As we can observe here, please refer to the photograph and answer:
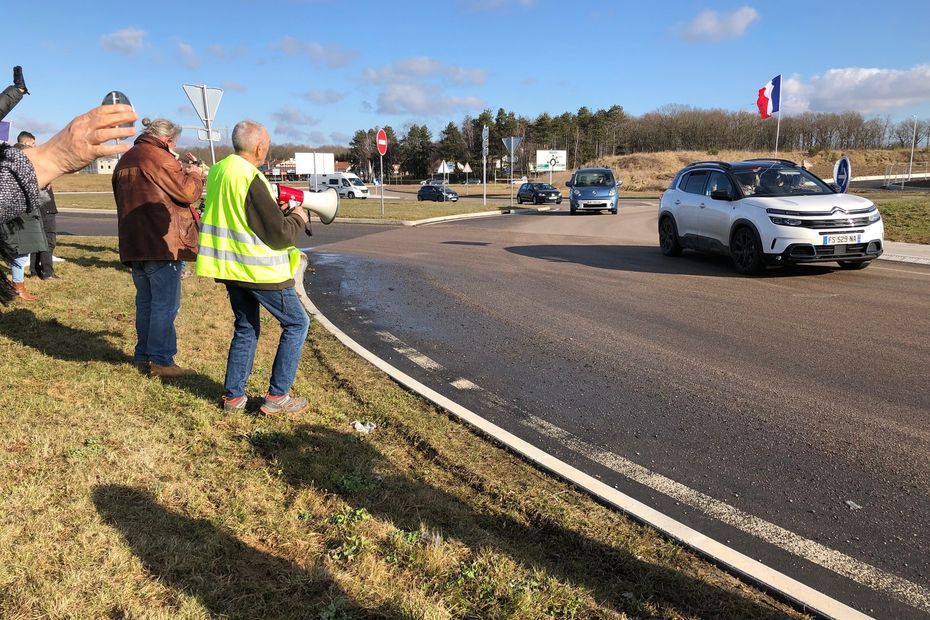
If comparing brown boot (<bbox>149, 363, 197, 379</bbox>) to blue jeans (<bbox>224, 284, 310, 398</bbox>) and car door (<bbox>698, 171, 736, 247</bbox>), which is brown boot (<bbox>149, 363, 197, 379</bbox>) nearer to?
blue jeans (<bbox>224, 284, 310, 398</bbox>)

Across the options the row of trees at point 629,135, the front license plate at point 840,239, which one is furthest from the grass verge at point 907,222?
the row of trees at point 629,135

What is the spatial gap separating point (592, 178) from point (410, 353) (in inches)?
955

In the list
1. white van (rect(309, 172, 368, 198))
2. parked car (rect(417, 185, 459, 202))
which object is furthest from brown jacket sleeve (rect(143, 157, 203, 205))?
white van (rect(309, 172, 368, 198))

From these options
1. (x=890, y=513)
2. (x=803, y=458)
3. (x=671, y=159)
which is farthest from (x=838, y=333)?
(x=671, y=159)

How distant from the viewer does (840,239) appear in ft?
30.2

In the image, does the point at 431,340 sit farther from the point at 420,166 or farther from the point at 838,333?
the point at 420,166

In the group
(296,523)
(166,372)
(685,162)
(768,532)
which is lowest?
(768,532)

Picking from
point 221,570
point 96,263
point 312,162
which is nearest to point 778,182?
point 221,570

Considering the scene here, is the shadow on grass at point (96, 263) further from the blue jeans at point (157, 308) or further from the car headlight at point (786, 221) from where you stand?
the car headlight at point (786, 221)

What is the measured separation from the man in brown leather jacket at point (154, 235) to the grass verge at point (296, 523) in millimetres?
391

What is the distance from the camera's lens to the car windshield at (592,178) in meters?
28.5

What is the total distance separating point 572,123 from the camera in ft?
333

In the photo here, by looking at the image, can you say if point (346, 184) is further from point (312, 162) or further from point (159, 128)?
point (159, 128)

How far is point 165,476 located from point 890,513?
364 cm
